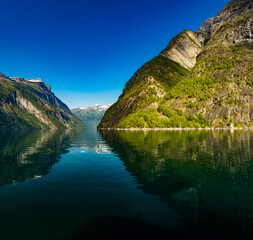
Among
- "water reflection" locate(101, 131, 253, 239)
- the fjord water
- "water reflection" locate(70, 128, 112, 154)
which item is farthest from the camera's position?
"water reflection" locate(70, 128, 112, 154)

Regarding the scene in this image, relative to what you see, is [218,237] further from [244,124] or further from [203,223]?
[244,124]

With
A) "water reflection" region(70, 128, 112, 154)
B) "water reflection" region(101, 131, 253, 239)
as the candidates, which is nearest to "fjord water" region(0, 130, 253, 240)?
"water reflection" region(101, 131, 253, 239)

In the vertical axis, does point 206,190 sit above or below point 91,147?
below

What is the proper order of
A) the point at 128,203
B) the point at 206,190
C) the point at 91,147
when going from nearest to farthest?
the point at 128,203 → the point at 206,190 → the point at 91,147

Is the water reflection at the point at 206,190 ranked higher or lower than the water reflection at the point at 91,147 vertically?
lower

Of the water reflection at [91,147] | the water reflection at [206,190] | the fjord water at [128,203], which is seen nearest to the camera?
the fjord water at [128,203]

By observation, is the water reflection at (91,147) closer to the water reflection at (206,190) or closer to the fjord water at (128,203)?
the water reflection at (206,190)

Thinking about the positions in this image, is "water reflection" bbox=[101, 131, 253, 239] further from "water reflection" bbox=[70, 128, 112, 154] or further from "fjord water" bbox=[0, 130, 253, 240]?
"water reflection" bbox=[70, 128, 112, 154]

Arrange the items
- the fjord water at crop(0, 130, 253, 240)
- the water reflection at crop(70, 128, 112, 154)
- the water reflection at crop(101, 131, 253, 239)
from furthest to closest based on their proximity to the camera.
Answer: the water reflection at crop(70, 128, 112, 154) < the water reflection at crop(101, 131, 253, 239) < the fjord water at crop(0, 130, 253, 240)

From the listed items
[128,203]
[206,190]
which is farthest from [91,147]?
[206,190]

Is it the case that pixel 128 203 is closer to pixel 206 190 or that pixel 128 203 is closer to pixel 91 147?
pixel 206 190

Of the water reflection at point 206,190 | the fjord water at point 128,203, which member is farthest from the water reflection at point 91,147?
the fjord water at point 128,203

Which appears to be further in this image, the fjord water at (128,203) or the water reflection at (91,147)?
the water reflection at (91,147)

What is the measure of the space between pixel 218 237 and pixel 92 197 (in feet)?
30.7
